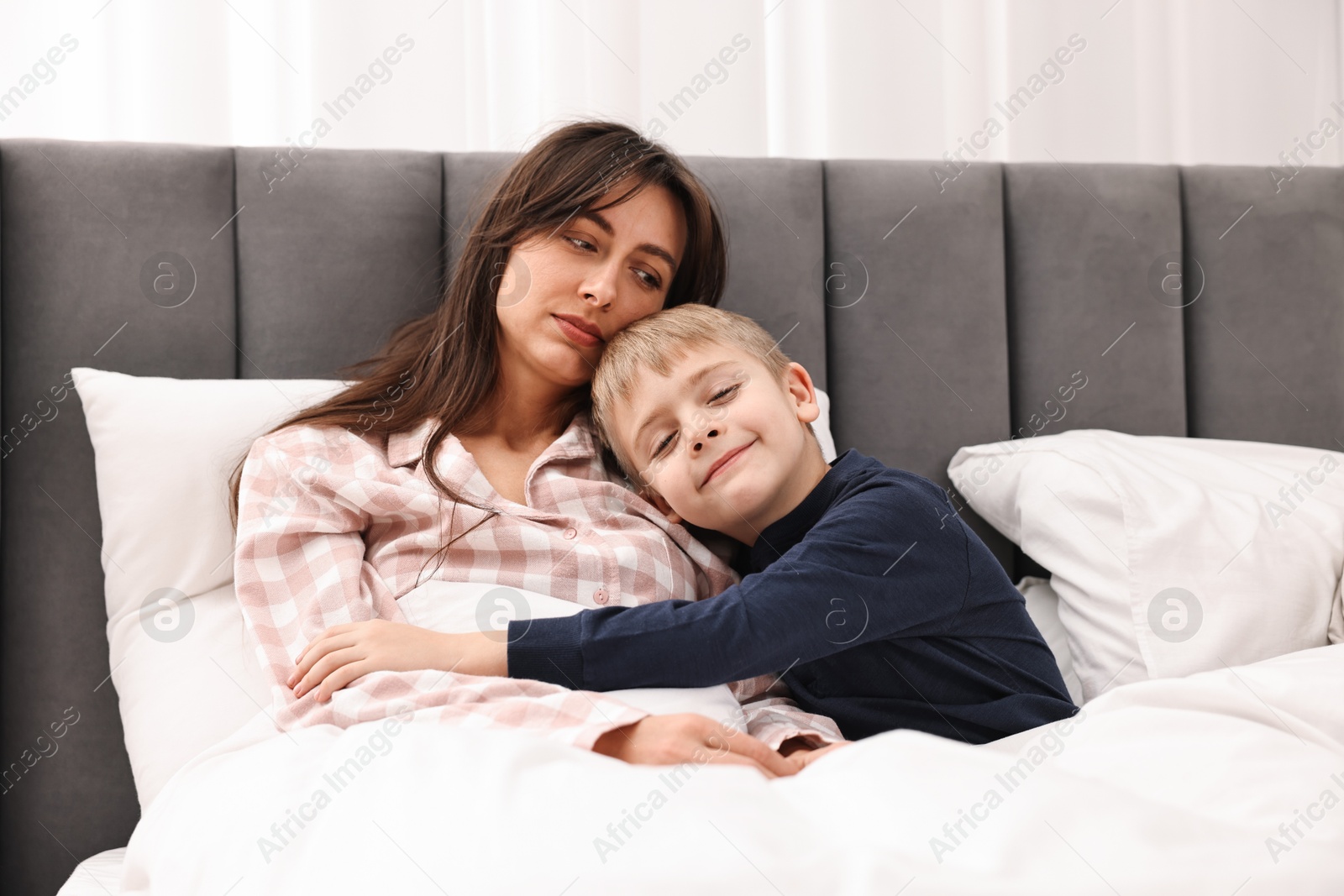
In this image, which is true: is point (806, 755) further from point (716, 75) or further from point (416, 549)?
point (716, 75)

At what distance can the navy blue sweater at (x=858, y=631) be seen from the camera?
2.61 feet

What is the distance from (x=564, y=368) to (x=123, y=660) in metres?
0.60

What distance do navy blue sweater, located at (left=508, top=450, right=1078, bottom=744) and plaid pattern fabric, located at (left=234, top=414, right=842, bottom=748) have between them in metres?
0.04

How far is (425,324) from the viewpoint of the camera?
3.90 feet

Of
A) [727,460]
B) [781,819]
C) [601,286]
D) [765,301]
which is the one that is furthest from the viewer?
[765,301]

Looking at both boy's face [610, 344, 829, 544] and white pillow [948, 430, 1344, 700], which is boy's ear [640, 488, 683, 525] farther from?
white pillow [948, 430, 1344, 700]

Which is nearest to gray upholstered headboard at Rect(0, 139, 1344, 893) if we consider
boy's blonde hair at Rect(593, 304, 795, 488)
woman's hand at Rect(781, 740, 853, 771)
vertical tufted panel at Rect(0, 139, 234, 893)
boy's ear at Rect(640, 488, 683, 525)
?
vertical tufted panel at Rect(0, 139, 234, 893)

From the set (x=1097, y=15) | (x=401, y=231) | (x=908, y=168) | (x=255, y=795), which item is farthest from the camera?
(x=1097, y=15)

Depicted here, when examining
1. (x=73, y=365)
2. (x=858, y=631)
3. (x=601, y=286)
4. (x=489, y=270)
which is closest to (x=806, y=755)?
(x=858, y=631)

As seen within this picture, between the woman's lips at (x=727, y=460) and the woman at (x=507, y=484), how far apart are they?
0.11 metres

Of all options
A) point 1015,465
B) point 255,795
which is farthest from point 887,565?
point 255,795

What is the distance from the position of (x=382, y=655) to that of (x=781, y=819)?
1.33 ft

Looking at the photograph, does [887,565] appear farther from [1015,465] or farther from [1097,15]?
[1097,15]

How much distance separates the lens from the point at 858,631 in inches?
32.7
